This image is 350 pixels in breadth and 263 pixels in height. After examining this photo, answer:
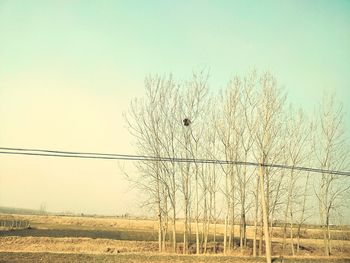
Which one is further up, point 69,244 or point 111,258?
point 111,258

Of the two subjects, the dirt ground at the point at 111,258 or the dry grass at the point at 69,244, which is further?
the dry grass at the point at 69,244

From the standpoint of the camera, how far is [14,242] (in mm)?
31656

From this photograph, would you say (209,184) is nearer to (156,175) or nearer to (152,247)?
(156,175)

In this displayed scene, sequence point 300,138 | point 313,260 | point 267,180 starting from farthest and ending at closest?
point 300,138 → point 267,180 → point 313,260

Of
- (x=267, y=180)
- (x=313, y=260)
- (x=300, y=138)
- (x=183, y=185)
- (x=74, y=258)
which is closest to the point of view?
(x=74, y=258)

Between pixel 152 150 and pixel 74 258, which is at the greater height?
pixel 152 150

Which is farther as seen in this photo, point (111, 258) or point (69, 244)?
point (69, 244)

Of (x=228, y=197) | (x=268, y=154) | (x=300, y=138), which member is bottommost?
(x=228, y=197)

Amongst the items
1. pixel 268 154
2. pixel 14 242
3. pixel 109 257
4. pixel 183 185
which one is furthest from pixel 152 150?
pixel 14 242

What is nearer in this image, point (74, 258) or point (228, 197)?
point (74, 258)

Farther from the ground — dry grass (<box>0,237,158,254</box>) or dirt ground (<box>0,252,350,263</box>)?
dirt ground (<box>0,252,350,263</box>)

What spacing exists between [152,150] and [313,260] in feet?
43.3

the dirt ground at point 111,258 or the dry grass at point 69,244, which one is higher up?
the dirt ground at point 111,258

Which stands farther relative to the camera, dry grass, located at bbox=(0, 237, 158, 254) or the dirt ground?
dry grass, located at bbox=(0, 237, 158, 254)
